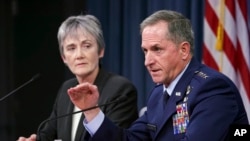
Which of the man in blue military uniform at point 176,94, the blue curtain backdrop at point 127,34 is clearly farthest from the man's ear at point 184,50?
the blue curtain backdrop at point 127,34

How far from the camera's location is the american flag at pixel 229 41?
4543 millimetres

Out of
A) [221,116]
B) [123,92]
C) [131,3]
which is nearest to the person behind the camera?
[221,116]

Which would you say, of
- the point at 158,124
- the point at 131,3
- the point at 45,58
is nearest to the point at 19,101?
the point at 45,58

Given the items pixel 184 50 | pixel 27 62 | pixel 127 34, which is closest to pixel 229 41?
pixel 127 34

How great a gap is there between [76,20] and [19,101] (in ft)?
7.45

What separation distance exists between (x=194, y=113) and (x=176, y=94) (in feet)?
0.52

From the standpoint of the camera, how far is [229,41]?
4.54 metres

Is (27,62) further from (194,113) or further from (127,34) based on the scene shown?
(194,113)

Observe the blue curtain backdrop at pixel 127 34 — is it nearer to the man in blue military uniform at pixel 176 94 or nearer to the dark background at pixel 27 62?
the dark background at pixel 27 62

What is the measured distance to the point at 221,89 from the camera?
274cm

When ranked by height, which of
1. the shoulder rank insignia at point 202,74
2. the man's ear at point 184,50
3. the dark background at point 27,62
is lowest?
the dark background at point 27,62

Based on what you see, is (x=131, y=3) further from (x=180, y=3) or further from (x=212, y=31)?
(x=212, y=31)

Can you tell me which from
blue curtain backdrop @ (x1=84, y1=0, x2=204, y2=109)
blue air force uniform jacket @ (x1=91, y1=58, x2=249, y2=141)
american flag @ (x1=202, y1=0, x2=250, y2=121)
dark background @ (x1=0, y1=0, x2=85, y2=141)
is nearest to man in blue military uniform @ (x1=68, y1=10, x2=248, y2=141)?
blue air force uniform jacket @ (x1=91, y1=58, x2=249, y2=141)

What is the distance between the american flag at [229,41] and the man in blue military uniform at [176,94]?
1626mm
